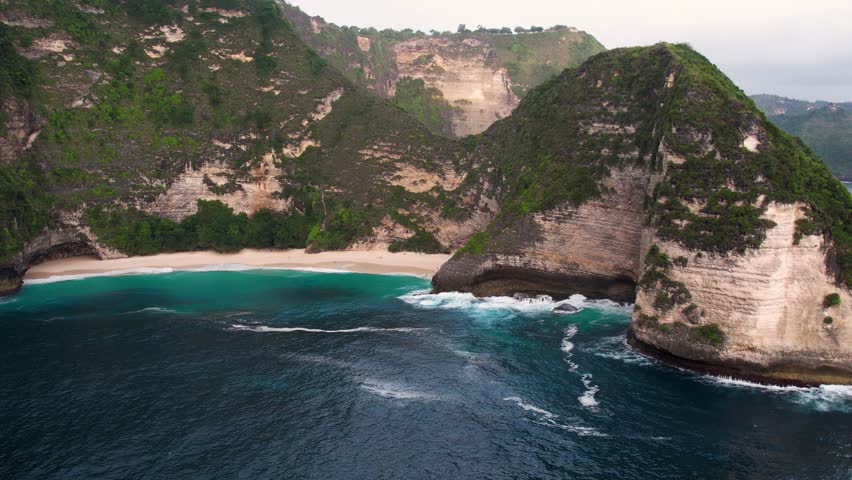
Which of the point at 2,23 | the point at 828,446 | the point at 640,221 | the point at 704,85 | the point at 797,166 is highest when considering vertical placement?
the point at 2,23

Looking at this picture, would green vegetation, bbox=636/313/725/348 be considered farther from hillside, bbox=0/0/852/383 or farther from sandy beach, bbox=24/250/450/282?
sandy beach, bbox=24/250/450/282

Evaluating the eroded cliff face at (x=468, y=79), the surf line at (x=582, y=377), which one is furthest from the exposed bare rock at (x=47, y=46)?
the surf line at (x=582, y=377)

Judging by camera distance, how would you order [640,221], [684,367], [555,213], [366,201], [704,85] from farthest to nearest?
1. [366,201]
2. [555,213]
3. [640,221]
4. [704,85]
5. [684,367]

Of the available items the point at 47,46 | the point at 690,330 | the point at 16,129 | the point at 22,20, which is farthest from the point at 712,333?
the point at 22,20

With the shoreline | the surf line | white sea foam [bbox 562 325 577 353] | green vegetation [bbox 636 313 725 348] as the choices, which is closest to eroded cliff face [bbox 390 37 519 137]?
the shoreline

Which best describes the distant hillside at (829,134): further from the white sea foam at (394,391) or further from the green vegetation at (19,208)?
the green vegetation at (19,208)

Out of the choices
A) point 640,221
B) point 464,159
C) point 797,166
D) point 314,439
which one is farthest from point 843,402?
point 464,159

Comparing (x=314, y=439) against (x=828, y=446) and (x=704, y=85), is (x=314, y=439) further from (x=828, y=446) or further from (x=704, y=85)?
(x=704, y=85)
